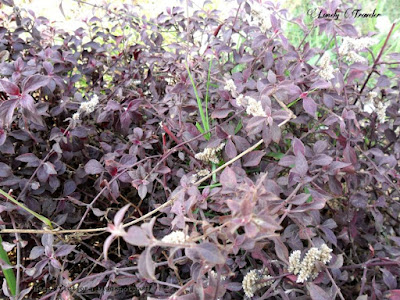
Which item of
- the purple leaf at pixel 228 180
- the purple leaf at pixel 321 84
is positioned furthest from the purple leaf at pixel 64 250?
the purple leaf at pixel 321 84

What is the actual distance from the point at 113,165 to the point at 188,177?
8.0 inches

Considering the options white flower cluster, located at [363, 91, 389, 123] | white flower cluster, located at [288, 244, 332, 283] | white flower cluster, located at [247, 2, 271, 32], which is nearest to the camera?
white flower cluster, located at [288, 244, 332, 283]

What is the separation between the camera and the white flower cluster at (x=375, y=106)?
114 cm

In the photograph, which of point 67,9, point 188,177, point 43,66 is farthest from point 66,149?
point 67,9

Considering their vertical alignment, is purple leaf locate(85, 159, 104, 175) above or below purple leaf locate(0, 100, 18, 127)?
below

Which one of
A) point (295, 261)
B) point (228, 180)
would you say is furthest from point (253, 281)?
point (228, 180)

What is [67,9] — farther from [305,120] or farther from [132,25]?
[305,120]

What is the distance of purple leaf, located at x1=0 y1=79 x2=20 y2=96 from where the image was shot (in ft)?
3.15

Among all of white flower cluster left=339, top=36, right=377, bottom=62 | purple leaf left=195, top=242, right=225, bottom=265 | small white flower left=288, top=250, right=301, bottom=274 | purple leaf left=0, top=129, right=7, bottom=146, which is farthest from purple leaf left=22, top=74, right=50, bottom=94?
white flower cluster left=339, top=36, right=377, bottom=62

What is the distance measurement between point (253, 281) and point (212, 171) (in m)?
0.31

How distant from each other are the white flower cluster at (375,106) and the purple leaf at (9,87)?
→ 0.98 m

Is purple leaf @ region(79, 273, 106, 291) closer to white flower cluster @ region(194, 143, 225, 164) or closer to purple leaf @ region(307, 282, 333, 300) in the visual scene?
white flower cluster @ region(194, 143, 225, 164)

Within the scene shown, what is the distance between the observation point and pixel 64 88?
46.9 inches

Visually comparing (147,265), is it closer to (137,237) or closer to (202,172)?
Result: (137,237)
